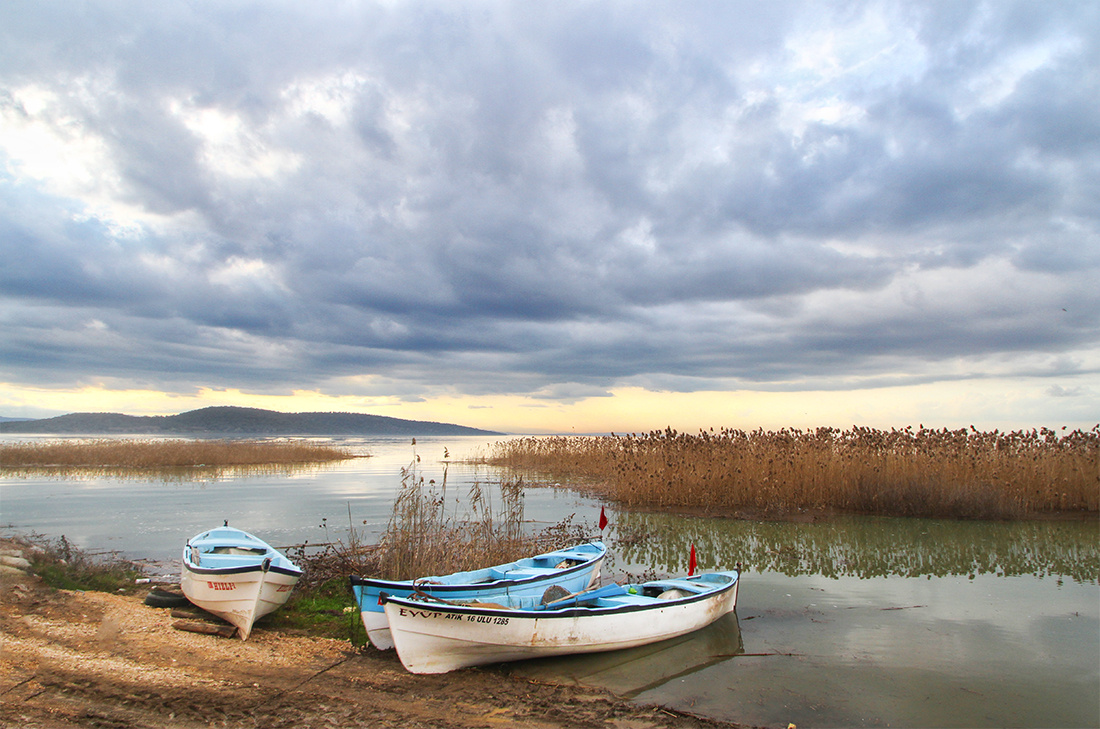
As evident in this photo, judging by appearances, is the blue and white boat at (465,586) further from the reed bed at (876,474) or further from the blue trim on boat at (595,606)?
the reed bed at (876,474)

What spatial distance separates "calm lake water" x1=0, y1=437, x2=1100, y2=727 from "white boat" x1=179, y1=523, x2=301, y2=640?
126 inches

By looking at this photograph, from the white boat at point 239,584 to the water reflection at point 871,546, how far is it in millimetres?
7133

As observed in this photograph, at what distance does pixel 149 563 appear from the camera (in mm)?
11891

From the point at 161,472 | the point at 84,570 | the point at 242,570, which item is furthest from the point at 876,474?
the point at 161,472

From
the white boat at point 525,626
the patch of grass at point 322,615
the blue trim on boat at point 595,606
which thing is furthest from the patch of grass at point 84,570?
the blue trim on boat at point 595,606

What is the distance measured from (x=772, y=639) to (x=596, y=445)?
2382 centimetres

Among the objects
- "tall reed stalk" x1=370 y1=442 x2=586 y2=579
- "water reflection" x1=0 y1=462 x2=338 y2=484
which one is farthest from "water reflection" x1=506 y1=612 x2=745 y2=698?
"water reflection" x1=0 y1=462 x2=338 y2=484

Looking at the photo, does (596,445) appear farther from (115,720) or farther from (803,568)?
(115,720)

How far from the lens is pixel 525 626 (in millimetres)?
6652

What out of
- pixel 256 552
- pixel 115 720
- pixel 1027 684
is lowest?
pixel 1027 684

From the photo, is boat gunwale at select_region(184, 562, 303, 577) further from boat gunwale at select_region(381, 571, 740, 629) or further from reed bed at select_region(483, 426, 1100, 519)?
reed bed at select_region(483, 426, 1100, 519)

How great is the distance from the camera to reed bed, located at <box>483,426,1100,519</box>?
1758cm

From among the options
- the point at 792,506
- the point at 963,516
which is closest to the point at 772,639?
the point at 792,506

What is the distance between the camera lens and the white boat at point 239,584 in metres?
7.62
